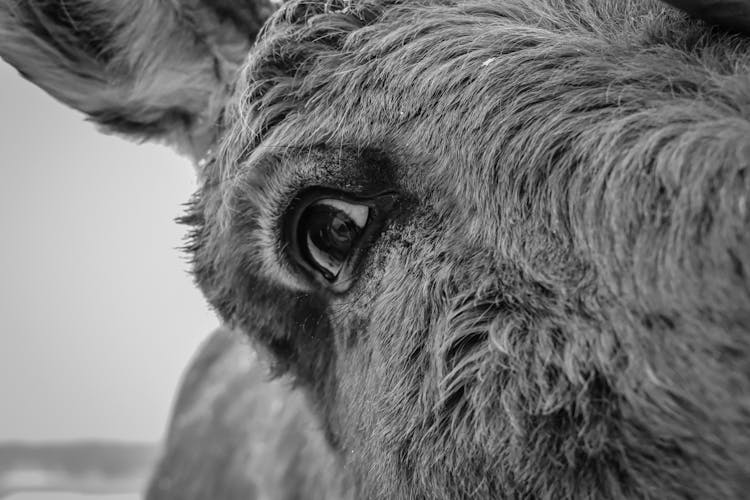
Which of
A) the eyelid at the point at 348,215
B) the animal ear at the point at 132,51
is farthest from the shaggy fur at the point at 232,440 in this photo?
the eyelid at the point at 348,215

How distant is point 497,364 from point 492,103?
2.01ft

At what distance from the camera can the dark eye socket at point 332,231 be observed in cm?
230

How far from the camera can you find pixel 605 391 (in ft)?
5.53

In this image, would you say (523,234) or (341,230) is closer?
(523,234)

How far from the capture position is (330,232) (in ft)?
7.87

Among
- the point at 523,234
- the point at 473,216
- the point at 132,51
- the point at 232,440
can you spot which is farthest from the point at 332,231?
the point at 232,440

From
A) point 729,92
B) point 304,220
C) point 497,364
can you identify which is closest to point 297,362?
point 304,220

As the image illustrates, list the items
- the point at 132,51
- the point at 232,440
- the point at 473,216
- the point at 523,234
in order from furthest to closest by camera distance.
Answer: the point at 232,440 < the point at 132,51 < the point at 473,216 < the point at 523,234

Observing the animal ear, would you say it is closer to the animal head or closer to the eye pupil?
the animal head

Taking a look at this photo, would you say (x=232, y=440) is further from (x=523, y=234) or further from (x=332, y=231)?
(x=523, y=234)

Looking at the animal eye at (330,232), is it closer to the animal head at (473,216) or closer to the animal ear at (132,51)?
the animal head at (473,216)

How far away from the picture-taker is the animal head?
1594mm

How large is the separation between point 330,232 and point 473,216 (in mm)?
506

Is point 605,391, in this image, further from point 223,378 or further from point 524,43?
point 223,378
